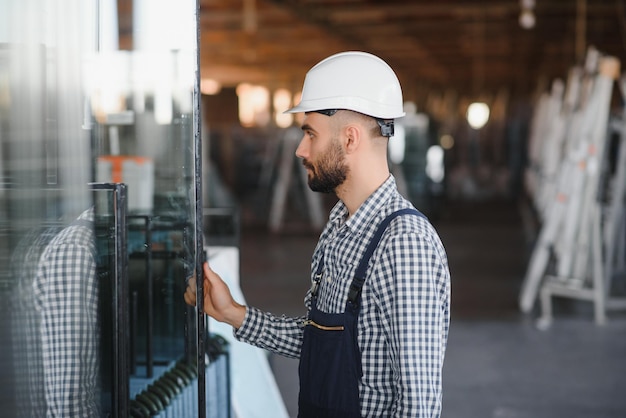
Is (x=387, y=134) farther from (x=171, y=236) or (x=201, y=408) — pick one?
(x=171, y=236)

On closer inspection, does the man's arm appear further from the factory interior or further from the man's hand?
the factory interior

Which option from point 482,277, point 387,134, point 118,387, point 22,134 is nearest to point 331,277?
point 387,134

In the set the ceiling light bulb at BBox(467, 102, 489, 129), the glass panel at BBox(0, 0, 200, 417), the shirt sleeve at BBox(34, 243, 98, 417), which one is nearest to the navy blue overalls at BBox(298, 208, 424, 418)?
the glass panel at BBox(0, 0, 200, 417)

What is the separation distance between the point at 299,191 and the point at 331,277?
1344 centimetres

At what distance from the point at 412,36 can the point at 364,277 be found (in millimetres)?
15927

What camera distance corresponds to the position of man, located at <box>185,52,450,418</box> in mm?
1933

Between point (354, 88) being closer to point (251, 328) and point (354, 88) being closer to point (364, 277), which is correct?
point (364, 277)

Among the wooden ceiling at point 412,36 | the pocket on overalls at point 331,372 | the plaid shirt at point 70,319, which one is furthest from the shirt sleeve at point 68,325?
the wooden ceiling at point 412,36

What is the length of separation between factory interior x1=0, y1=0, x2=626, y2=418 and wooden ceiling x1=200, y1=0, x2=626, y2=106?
9 cm

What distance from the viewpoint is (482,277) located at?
980 centimetres

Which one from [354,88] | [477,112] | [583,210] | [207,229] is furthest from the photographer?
[477,112]

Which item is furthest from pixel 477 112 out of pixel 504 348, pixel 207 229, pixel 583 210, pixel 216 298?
pixel 216 298

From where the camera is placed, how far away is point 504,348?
21.2 feet

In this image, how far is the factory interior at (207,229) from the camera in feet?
7.36
